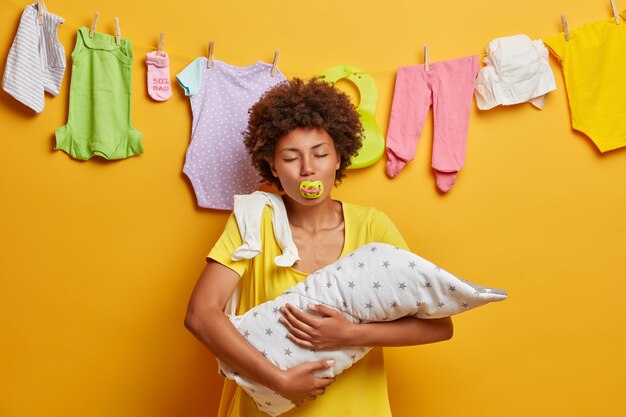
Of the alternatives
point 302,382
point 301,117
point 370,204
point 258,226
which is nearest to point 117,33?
point 301,117

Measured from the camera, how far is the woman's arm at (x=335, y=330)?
1342 mm

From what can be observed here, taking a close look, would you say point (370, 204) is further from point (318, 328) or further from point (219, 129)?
point (318, 328)

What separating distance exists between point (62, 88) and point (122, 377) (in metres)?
0.80

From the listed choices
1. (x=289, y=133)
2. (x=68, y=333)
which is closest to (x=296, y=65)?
(x=289, y=133)

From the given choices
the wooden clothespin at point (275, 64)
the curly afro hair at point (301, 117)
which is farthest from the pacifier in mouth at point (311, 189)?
the wooden clothespin at point (275, 64)

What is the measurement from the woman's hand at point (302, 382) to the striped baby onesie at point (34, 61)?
0.97m

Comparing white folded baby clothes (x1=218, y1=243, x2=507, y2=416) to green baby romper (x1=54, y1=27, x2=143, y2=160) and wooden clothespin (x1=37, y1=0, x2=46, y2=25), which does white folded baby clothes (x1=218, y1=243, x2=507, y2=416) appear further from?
wooden clothespin (x1=37, y1=0, x2=46, y2=25)

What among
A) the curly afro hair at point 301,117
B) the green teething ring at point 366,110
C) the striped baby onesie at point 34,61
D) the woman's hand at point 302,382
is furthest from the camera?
the green teething ring at point 366,110

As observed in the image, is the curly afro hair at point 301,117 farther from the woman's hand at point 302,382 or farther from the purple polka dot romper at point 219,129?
the woman's hand at point 302,382

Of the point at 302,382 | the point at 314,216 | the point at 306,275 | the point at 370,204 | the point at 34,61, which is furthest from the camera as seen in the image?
the point at 370,204

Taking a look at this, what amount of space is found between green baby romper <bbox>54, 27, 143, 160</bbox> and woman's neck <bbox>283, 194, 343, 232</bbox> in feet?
1.72

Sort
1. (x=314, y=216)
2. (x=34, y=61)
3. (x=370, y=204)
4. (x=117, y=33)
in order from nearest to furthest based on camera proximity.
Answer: (x=314, y=216)
(x=34, y=61)
(x=117, y=33)
(x=370, y=204)

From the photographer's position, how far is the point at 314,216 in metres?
1.60

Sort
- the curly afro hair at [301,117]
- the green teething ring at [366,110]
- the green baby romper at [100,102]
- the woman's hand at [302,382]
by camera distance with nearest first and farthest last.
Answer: the woman's hand at [302,382], the curly afro hair at [301,117], the green baby romper at [100,102], the green teething ring at [366,110]
